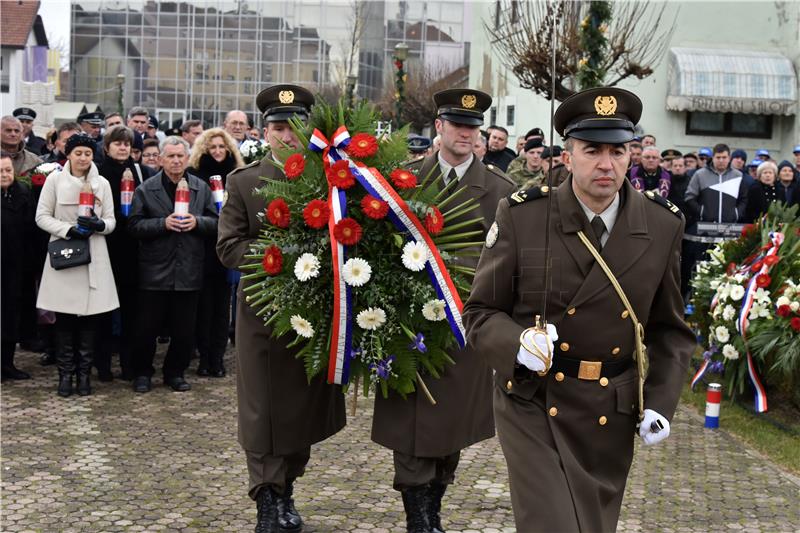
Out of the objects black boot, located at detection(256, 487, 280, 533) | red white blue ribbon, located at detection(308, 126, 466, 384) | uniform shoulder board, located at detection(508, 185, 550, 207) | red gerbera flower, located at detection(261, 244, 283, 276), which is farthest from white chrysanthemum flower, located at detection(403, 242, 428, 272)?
black boot, located at detection(256, 487, 280, 533)

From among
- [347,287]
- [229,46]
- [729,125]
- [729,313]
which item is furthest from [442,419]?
[229,46]

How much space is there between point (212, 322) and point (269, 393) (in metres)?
4.94

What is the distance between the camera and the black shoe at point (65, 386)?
9828 mm

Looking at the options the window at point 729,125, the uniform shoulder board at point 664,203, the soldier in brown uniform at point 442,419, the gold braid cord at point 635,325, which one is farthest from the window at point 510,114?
the gold braid cord at point 635,325

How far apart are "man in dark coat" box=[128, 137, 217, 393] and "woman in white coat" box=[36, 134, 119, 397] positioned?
320 millimetres

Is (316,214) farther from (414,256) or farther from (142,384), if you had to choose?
(142,384)

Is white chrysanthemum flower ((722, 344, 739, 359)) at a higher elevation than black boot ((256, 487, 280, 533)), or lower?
higher

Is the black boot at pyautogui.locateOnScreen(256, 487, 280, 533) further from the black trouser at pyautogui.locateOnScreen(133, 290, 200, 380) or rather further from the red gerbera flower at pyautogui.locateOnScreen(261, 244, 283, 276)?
the black trouser at pyautogui.locateOnScreen(133, 290, 200, 380)

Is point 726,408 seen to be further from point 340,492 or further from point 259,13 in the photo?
point 259,13

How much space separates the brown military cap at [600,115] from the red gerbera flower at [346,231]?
5.27 feet

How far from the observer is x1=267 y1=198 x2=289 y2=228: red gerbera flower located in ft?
19.8

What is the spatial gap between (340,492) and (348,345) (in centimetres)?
161

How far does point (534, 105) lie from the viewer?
31641mm

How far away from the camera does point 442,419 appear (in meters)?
6.12
